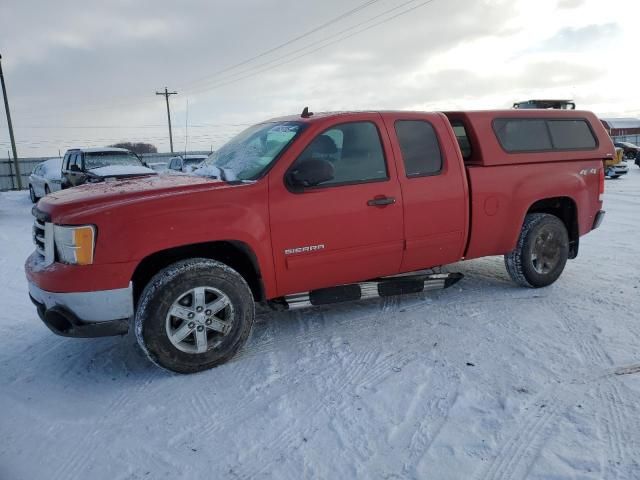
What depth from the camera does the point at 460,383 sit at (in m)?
3.27

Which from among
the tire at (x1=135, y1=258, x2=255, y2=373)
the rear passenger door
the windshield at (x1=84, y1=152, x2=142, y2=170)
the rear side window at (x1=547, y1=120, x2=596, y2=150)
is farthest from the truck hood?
the windshield at (x1=84, y1=152, x2=142, y2=170)

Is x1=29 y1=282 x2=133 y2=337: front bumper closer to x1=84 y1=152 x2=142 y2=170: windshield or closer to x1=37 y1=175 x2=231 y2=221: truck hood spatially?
x1=37 y1=175 x2=231 y2=221: truck hood

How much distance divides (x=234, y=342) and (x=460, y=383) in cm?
161

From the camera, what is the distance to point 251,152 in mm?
4199

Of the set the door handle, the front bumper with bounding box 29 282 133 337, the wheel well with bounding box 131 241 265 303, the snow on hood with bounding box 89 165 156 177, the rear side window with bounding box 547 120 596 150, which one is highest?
the rear side window with bounding box 547 120 596 150

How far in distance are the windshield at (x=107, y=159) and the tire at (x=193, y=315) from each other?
9.82 metres

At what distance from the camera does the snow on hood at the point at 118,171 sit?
35.5 feet

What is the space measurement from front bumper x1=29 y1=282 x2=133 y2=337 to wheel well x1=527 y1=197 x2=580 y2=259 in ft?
13.4

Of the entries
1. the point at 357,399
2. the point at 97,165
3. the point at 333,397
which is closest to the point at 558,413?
the point at 357,399

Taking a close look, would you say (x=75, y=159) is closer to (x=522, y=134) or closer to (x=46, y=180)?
(x=46, y=180)

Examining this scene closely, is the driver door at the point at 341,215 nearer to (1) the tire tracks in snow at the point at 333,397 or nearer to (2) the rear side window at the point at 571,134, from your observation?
(1) the tire tracks in snow at the point at 333,397

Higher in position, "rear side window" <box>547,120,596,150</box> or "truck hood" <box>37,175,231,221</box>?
"rear side window" <box>547,120,596,150</box>

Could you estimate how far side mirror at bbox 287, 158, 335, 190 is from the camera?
142 inches

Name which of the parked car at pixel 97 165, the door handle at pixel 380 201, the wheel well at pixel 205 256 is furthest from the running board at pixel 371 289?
the parked car at pixel 97 165
